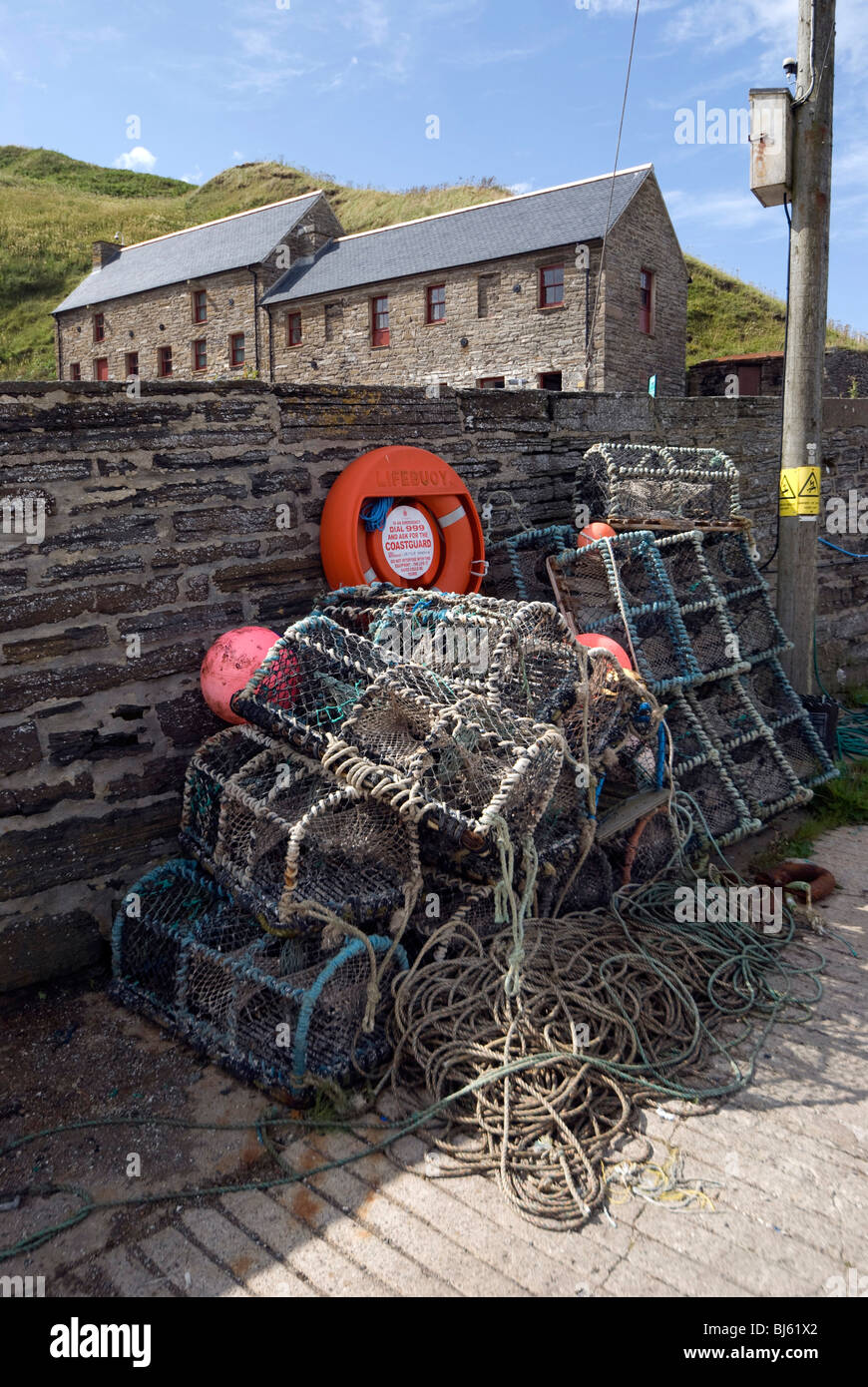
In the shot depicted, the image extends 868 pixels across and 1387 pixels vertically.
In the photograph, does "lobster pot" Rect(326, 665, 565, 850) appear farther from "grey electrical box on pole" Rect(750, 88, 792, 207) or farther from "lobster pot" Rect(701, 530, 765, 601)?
"grey electrical box on pole" Rect(750, 88, 792, 207)

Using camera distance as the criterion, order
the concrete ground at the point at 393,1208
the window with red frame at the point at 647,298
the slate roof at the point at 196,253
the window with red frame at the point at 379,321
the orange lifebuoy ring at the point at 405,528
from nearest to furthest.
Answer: the concrete ground at the point at 393,1208, the orange lifebuoy ring at the point at 405,528, the window with red frame at the point at 647,298, the window with red frame at the point at 379,321, the slate roof at the point at 196,253

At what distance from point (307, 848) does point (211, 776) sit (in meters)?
0.57

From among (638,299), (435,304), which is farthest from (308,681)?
(435,304)

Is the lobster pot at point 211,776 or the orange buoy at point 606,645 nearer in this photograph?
the lobster pot at point 211,776

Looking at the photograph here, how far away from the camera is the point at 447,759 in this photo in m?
2.94

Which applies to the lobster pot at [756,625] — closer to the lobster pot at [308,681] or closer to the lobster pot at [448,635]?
the lobster pot at [448,635]

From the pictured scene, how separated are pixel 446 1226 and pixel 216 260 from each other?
32.8 m

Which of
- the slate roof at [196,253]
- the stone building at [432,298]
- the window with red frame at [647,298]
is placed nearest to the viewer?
the stone building at [432,298]

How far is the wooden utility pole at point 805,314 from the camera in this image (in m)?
5.02

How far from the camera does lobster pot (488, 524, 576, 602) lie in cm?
476

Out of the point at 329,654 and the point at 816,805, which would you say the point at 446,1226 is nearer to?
the point at 329,654

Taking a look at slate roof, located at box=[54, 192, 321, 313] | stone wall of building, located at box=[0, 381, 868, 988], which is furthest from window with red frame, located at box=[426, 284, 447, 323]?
stone wall of building, located at box=[0, 381, 868, 988]

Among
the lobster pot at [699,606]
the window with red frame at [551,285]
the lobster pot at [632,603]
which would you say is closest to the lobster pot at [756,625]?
the lobster pot at [699,606]
